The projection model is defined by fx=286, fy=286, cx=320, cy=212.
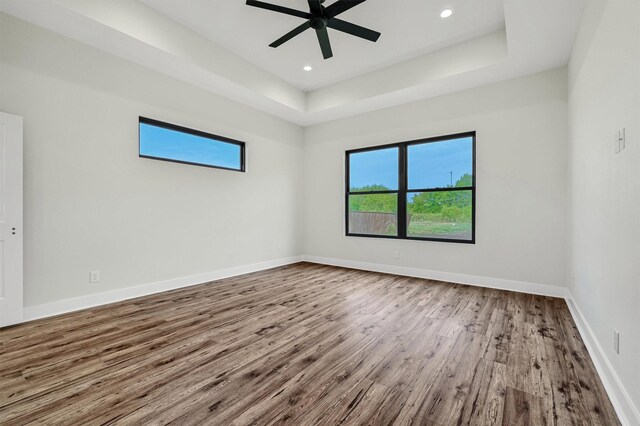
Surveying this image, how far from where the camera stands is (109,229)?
333cm

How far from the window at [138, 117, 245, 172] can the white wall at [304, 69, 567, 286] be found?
2559 mm

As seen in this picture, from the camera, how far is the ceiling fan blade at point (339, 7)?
103 inches

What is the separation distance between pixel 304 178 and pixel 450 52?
3394 millimetres

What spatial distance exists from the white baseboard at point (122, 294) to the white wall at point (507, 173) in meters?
2.57

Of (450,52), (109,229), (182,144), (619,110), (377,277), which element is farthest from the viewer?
(377,277)

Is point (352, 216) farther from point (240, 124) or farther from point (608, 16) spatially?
point (608, 16)

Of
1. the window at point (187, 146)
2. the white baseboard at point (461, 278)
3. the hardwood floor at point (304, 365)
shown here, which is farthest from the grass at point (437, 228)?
the window at point (187, 146)

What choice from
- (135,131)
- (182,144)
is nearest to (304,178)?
(182,144)

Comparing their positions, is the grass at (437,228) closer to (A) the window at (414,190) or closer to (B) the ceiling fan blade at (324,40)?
(A) the window at (414,190)

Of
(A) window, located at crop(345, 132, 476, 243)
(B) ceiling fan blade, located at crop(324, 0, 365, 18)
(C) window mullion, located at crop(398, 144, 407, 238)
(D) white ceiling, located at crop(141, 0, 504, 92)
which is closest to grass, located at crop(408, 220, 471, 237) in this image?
(A) window, located at crop(345, 132, 476, 243)

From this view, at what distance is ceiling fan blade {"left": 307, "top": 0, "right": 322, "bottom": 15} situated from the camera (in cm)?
265

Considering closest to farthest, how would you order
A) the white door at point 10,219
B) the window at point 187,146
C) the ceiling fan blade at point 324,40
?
the white door at point 10,219
the ceiling fan blade at point 324,40
the window at point 187,146

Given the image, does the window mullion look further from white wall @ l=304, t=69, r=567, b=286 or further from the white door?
the white door

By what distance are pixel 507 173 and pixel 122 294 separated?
17.1 feet
